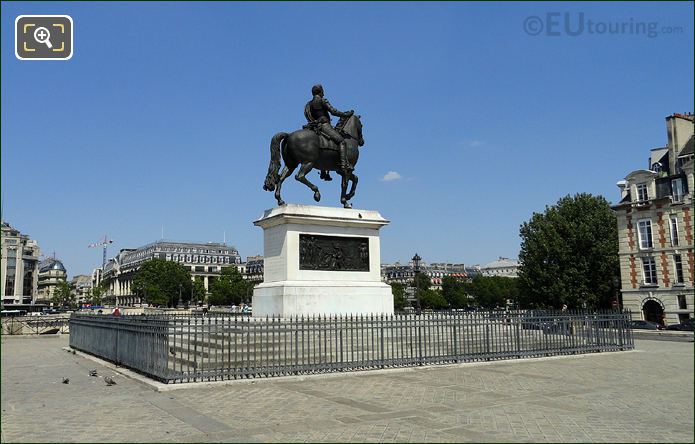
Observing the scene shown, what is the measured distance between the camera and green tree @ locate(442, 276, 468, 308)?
14000 cm

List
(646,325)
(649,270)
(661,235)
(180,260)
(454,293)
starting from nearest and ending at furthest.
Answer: (646,325) → (661,235) → (649,270) → (454,293) → (180,260)

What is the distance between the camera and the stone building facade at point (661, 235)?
45.0m

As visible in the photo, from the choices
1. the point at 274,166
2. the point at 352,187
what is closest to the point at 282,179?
the point at 274,166

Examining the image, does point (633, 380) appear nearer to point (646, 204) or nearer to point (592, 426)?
point (592, 426)

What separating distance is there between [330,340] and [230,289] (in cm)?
10515

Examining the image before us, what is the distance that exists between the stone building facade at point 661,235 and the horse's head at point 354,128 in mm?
33695

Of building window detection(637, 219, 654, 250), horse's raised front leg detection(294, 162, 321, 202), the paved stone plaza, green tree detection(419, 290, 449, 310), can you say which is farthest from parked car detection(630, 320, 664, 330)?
green tree detection(419, 290, 449, 310)

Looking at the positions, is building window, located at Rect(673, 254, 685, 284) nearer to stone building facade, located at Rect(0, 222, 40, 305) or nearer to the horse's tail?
the horse's tail

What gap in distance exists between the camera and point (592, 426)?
8438 millimetres

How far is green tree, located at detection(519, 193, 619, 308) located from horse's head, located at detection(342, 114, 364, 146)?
38.9 metres

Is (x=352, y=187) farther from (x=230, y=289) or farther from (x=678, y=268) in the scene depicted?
(x=230, y=289)

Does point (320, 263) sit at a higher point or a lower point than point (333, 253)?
lower

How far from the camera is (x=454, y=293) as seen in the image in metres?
140

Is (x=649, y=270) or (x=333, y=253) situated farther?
(x=649, y=270)
